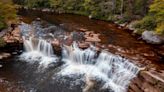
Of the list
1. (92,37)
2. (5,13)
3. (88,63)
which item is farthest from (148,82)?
(5,13)

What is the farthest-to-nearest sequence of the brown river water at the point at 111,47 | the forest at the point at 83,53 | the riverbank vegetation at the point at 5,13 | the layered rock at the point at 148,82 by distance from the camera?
the riverbank vegetation at the point at 5,13 → the brown river water at the point at 111,47 → the forest at the point at 83,53 → the layered rock at the point at 148,82

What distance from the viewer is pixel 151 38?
99.3 ft

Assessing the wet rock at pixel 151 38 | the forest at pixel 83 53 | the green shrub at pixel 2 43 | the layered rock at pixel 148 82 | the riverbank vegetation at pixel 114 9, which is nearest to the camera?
the layered rock at pixel 148 82

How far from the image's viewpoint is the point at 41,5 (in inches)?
2116

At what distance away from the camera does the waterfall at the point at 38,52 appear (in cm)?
2712

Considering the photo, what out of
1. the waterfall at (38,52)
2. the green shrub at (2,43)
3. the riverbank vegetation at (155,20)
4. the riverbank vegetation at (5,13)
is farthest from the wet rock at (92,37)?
the riverbank vegetation at (5,13)

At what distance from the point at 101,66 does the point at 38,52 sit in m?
7.50

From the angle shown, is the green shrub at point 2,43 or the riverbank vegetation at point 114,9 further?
the riverbank vegetation at point 114,9

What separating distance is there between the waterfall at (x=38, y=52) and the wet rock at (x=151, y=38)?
10604mm

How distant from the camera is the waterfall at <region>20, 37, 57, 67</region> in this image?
2712cm

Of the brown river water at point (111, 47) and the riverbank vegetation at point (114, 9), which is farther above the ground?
the riverbank vegetation at point (114, 9)

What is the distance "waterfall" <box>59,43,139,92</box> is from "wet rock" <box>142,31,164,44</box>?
6895mm

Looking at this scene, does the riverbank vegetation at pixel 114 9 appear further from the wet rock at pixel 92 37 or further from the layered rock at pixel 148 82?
the layered rock at pixel 148 82

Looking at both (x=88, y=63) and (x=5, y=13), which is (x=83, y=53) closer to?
(x=88, y=63)
